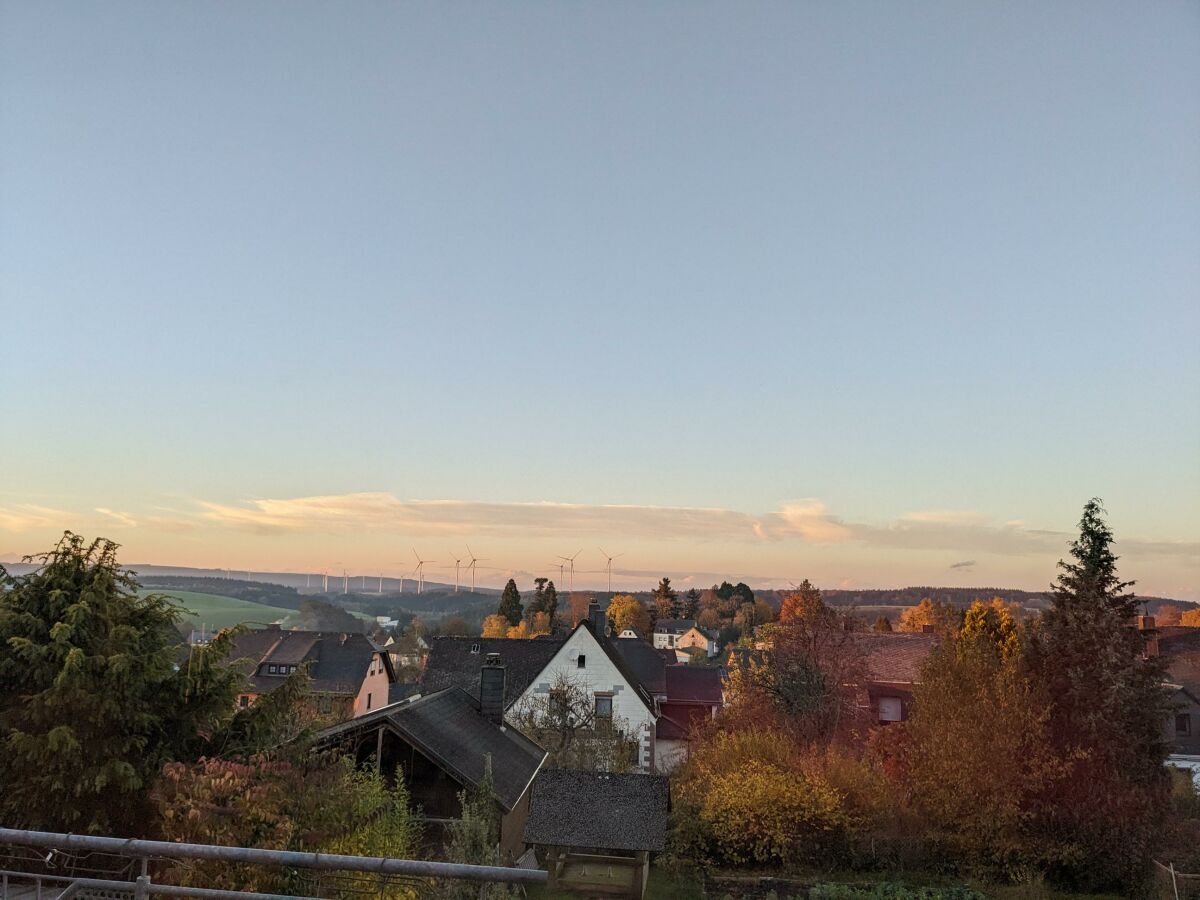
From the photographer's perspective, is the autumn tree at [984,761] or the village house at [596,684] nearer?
the autumn tree at [984,761]

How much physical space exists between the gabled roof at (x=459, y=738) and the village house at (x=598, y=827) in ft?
4.30

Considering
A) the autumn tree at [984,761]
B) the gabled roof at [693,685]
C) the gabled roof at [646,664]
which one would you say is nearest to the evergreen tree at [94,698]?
the autumn tree at [984,761]

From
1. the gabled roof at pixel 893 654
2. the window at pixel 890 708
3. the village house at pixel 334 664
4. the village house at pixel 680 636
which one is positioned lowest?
the village house at pixel 680 636

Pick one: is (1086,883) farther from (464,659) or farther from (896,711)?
(464,659)

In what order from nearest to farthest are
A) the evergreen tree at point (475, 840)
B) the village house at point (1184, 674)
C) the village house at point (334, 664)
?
the evergreen tree at point (475, 840) < the village house at point (1184, 674) < the village house at point (334, 664)

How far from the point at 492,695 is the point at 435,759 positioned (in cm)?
1235

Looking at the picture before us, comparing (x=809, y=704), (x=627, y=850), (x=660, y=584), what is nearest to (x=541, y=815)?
(x=627, y=850)

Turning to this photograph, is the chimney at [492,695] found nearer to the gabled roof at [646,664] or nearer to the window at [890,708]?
the gabled roof at [646,664]

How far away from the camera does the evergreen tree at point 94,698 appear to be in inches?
535

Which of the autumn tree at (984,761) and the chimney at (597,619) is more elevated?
the chimney at (597,619)

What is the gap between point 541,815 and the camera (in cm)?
2509

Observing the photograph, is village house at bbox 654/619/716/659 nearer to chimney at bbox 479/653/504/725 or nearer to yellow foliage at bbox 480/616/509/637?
yellow foliage at bbox 480/616/509/637

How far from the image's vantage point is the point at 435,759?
910 inches

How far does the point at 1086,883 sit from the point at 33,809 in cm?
2918
